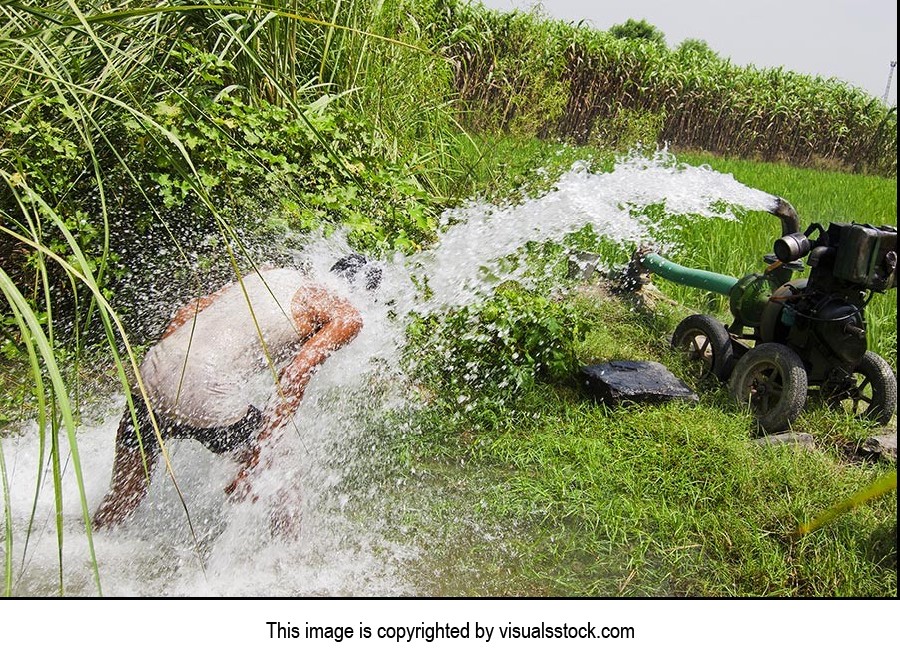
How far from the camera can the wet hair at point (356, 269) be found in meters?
2.99

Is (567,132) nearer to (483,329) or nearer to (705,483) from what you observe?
(483,329)

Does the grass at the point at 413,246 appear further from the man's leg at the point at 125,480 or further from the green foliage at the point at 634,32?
the green foliage at the point at 634,32

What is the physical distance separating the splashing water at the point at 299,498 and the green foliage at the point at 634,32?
3438 millimetres

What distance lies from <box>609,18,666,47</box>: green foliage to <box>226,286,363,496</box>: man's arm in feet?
16.8

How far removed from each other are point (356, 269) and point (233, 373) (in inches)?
37.7

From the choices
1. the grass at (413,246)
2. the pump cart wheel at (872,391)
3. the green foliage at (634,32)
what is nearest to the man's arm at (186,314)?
the grass at (413,246)

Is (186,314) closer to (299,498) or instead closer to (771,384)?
(299,498)

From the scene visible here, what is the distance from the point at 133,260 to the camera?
3518 mm

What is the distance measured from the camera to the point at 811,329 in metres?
2.82

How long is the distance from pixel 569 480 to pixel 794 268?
51.7 inches

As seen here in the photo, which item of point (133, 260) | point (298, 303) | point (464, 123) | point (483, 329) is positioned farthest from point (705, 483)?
point (464, 123)

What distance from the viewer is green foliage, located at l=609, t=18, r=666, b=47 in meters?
6.59

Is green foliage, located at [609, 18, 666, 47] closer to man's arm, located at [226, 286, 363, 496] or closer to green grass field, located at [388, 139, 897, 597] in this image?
green grass field, located at [388, 139, 897, 597]

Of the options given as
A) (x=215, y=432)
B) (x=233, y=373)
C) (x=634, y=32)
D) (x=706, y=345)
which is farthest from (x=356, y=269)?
(x=634, y=32)
